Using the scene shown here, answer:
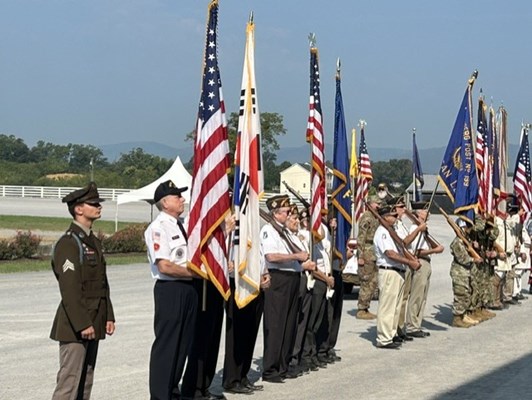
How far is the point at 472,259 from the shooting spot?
619 inches

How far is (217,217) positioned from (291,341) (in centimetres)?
236

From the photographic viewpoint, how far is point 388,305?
502 inches

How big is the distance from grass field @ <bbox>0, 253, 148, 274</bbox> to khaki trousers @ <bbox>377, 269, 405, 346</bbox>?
13350mm

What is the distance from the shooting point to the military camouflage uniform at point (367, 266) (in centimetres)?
1619

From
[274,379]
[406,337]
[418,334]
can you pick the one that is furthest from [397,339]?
[274,379]

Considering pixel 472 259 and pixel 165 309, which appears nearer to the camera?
pixel 165 309

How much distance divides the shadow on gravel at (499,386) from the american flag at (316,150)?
250 centimetres

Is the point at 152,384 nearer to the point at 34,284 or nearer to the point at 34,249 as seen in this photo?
the point at 34,284

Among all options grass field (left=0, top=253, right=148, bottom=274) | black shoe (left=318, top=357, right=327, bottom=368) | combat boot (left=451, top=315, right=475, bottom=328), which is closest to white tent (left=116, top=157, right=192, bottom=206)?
grass field (left=0, top=253, right=148, bottom=274)

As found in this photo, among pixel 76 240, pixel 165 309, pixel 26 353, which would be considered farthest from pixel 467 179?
pixel 76 240

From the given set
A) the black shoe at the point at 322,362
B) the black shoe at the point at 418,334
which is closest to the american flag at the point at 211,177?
the black shoe at the point at 322,362

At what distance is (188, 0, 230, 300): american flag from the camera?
852 cm

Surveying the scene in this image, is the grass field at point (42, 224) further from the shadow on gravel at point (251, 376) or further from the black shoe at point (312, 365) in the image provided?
the black shoe at point (312, 365)

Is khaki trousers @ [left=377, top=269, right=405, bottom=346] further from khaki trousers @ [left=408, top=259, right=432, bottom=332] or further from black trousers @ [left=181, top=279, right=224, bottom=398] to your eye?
black trousers @ [left=181, top=279, right=224, bottom=398]
